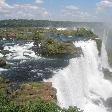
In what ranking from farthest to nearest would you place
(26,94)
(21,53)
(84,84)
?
(21,53) → (84,84) → (26,94)

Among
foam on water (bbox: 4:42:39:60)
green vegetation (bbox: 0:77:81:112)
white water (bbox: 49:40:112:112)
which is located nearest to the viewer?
green vegetation (bbox: 0:77:81:112)

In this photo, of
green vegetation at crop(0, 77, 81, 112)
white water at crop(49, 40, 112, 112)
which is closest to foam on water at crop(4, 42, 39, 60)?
white water at crop(49, 40, 112, 112)

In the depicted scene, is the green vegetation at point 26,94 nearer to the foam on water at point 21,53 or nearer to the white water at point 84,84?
the white water at point 84,84

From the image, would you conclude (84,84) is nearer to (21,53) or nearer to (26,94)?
(21,53)

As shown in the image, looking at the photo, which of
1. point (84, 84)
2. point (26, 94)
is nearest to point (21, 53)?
point (84, 84)

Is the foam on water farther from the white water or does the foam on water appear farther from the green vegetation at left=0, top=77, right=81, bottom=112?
the green vegetation at left=0, top=77, right=81, bottom=112

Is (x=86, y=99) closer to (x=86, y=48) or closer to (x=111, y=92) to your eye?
(x=111, y=92)

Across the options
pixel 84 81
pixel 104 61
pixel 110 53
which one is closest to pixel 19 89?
pixel 84 81

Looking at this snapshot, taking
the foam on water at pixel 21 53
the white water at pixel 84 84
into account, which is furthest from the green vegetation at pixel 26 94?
the foam on water at pixel 21 53
